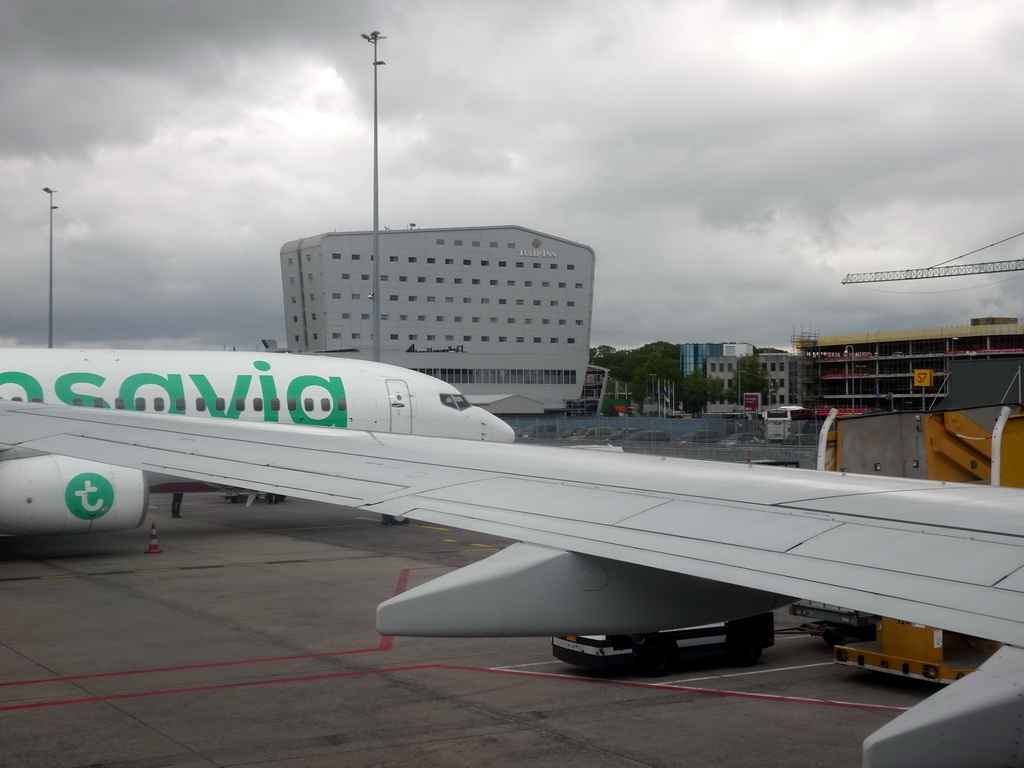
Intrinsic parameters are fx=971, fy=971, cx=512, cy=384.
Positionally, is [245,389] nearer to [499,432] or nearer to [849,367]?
[499,432]

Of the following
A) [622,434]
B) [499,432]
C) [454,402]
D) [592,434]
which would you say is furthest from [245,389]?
[592,434]

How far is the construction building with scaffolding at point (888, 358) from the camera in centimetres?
10831

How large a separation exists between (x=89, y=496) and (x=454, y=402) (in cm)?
1097

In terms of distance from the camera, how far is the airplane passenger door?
2631 centimetres

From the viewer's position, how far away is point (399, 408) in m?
26.4

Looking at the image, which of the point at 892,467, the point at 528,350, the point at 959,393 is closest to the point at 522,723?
the point at 892,467

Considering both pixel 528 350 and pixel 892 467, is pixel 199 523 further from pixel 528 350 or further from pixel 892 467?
pixel 528 350

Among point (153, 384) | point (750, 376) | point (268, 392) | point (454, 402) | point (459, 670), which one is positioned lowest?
point (459, 670)

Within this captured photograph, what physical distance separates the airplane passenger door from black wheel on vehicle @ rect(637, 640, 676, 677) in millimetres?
15024

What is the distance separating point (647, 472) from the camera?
6.38 meters

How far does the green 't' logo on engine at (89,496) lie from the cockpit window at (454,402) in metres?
10.2

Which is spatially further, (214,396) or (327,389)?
(327,389)

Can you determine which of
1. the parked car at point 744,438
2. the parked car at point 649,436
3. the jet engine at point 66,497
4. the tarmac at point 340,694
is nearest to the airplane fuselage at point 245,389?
the jet engine at point 66,497

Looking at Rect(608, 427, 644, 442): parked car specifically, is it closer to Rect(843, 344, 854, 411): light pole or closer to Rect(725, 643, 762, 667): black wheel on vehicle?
Rect(725, 643, 762, 667): black wheel on vehicle
